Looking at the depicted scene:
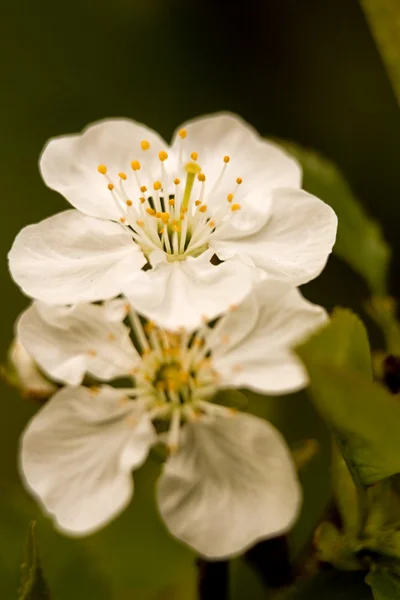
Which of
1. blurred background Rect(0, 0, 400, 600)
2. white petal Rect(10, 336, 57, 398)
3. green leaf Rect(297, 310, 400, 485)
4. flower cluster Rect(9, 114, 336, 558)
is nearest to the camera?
green leaf Rect(297, 310, 400, 485)

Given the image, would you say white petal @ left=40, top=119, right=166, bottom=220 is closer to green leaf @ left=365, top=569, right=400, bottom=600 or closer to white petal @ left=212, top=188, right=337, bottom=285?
white petal @ left=212, top=188, right=337, bottom=285

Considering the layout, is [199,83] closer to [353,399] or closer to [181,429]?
[181,429]

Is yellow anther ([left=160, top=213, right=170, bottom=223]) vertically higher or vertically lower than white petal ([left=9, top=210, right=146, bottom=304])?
lower

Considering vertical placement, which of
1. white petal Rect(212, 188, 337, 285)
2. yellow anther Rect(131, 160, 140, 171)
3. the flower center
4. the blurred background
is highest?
yellow anther Rect(131, 160, 140, 171)

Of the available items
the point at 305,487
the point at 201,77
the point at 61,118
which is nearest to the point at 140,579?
the point at 305,487

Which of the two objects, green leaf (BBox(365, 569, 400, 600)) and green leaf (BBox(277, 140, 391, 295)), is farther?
green leaf (BBox(277, 140, 391, 295))

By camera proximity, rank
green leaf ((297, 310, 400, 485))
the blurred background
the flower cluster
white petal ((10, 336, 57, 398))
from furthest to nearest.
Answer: the blurred background < white petal ((10, 336, 57, 398)) < the flower cluster < green leaf ((297, 310, 400, 485))

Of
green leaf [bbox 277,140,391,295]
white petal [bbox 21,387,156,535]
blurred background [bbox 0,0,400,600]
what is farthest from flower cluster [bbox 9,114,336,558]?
blurred background [bbox 0,0,400,600]
